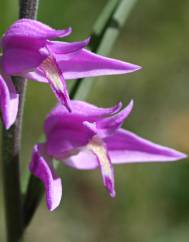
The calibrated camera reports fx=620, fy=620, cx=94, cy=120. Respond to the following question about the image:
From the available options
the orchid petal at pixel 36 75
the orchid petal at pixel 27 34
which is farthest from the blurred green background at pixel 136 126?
the orchid petal at pixel 27 34

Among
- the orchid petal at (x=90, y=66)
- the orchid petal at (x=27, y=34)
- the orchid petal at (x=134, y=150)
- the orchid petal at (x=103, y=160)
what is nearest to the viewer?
the orchid petal at (x=27, y=34)

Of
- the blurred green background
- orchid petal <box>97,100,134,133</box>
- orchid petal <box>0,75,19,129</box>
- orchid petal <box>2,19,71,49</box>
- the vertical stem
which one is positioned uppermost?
orchid petal <box>2,19,71,49</box>

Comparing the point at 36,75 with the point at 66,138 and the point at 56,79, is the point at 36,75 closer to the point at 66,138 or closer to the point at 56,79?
the point at 56,79

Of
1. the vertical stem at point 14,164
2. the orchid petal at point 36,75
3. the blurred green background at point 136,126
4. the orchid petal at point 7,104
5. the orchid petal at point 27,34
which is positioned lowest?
the blurred green background at point 136,126

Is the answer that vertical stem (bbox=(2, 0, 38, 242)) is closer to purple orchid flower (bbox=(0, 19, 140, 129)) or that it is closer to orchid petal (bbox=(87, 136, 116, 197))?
purple orchid flower (bbox=(0, 19, 140, 129))

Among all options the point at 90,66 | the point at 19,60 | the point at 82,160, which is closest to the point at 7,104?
the point at 19,60

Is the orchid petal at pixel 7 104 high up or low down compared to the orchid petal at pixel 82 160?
up

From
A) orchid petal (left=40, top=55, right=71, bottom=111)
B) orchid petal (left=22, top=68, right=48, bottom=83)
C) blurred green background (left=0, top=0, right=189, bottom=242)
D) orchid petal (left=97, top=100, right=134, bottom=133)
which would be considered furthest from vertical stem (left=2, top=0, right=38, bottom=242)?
blurred green background (left=0, top=0, right=189, bottom=242)

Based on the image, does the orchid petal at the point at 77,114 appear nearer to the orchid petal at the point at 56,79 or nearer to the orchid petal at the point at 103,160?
the orchid petal at the point at 103,160
